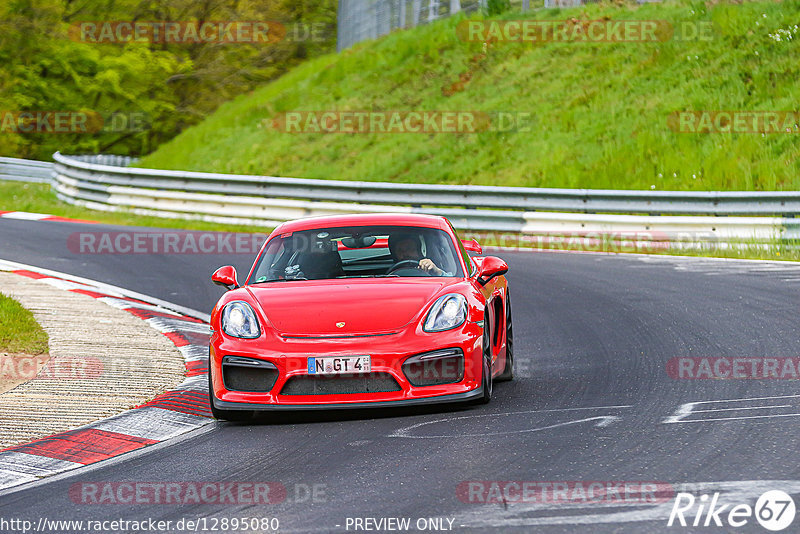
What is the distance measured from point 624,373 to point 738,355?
1.02 meters

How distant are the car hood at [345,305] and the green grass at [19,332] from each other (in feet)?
8.97

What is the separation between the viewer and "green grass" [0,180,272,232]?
869 inches

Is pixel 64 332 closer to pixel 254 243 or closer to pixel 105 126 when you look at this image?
pixel 254 243

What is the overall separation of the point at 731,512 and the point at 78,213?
21.3 metres

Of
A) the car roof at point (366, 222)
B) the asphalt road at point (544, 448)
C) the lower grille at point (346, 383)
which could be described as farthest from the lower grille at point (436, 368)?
the car roof at point (366, 222)

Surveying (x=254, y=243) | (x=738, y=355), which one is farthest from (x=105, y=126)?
(x=738, y=355)

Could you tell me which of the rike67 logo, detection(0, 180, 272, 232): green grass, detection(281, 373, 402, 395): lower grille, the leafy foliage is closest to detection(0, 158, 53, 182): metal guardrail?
detection(0, 180, 272, 232): green grass

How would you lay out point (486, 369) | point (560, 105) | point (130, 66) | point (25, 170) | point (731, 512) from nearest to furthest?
point (731, 512)
point (486, 369)
point (560, 105)
point (25, 170)
point (130, 66)

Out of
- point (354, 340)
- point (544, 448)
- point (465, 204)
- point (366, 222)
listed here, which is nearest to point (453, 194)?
point (465, 204)

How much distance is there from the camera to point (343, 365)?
674 cm

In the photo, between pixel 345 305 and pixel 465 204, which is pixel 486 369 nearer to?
pixel 345 305

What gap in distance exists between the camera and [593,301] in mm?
12047

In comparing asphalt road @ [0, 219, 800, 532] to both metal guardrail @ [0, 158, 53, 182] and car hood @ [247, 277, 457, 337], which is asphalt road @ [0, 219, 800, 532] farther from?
metal guardrail @ [0, 158, 53, 182]

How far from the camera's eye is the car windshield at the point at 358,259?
7.96 metres
